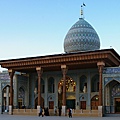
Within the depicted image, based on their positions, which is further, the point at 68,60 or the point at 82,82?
the point at 82,82

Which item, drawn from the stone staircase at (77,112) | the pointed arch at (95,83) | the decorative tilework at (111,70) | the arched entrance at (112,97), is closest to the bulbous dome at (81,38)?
the pointed arch at (95,83)

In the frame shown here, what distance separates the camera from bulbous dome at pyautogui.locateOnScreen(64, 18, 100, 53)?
4188 centimetres

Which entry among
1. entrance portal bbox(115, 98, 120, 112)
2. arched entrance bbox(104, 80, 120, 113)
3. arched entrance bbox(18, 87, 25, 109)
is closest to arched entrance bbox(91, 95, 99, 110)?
arched entrance bbox(104, 80, 120, 113)

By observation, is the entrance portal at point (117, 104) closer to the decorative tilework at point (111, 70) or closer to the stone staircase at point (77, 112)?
the decorative tilework at point (111, 70)

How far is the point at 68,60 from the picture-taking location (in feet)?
106

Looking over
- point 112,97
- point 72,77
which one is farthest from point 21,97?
point 112,97

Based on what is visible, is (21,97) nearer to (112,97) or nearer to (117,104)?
(112,97)

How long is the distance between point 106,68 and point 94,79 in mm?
4302

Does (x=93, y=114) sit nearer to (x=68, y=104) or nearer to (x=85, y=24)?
(x=68, y=104)

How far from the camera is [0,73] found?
134 feet

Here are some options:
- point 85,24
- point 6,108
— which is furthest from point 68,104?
point 85,24

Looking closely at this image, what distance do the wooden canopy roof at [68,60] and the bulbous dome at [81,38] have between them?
243 inches

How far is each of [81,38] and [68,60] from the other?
34.2ft

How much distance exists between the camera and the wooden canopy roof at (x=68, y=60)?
99.7 feet
